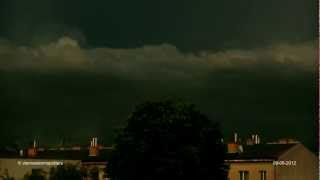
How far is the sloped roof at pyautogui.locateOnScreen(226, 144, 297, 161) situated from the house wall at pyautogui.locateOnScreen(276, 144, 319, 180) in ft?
0.56

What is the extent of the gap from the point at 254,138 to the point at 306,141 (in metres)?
1.39

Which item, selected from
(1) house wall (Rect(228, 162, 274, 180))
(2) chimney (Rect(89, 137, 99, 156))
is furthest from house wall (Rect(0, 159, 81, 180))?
(1) house wall (Rect(228, 162, 274, 180))

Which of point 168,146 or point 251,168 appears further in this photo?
point 251,168

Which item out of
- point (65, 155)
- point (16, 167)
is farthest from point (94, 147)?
point (16, 167)

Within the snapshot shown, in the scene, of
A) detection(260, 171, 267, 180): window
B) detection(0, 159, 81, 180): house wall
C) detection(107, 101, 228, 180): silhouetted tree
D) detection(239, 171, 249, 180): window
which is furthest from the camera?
detection(239, 171, 249, 180): window

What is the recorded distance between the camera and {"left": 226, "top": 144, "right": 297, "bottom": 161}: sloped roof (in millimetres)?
17487

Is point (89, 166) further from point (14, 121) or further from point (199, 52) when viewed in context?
point (199, 52)

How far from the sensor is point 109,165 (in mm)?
18000

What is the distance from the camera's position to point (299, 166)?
55.6ft

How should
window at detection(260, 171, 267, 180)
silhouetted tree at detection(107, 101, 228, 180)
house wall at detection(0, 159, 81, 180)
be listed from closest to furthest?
1. silhouetted tree at detection(107, 101, 228, 180)
2. house wall at detection(0, 159, 81, 180)
3. window at detection(260, 171, 267, 180)

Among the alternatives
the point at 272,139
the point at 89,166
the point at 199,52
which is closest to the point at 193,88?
the point at 199,52

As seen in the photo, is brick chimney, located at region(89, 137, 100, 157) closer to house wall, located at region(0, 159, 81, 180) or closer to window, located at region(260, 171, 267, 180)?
house wall, located at region(0, 159, 81, 180)

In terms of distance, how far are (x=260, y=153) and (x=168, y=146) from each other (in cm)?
196

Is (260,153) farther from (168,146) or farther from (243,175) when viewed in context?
(168,146)
